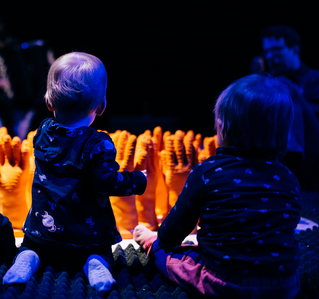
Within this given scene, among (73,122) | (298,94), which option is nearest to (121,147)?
(73,122)

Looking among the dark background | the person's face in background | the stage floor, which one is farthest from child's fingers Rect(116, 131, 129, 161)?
the dark background

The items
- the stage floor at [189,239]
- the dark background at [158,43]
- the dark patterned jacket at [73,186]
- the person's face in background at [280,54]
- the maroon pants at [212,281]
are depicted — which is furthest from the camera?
the dark background at [158,43]

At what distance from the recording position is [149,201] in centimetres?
109

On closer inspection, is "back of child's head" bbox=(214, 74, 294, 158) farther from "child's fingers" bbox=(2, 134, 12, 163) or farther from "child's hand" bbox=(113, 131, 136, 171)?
"child's fingers" bbox=(2, 134, 12, 163)

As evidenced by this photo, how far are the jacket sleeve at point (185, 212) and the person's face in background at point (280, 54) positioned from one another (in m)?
1.08

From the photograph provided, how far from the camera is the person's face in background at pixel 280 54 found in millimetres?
1518

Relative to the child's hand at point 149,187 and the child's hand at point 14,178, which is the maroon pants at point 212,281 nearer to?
the child's hand at point 149,187

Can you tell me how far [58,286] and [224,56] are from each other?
3.60 metres

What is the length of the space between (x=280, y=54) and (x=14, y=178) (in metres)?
1.27

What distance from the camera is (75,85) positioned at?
0.75m

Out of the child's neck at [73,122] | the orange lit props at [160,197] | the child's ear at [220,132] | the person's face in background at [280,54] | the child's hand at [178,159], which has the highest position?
the person's face in background at [280,54]

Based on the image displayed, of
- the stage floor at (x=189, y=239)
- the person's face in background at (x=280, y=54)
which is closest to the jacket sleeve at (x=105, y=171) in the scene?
the stage floor at (x=189, y=239)

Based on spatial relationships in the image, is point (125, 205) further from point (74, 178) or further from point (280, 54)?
point (280, 54)

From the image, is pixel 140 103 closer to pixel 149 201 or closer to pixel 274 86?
pixel 149 201
